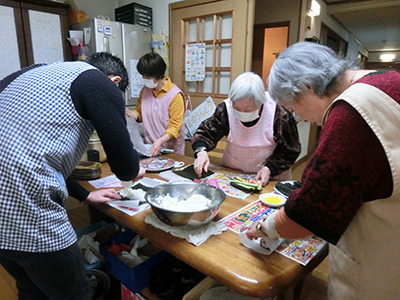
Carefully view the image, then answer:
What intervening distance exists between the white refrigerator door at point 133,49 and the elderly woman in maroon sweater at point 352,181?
9.06ft

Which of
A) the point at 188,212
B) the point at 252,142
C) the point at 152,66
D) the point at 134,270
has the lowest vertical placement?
the point at 134,270

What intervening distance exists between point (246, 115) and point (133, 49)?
225 cm

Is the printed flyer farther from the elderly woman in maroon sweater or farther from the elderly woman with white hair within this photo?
the elderly woman in maroon sweater

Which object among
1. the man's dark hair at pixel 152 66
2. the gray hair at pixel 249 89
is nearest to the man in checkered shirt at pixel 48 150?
the gray hair at pixel 249 89

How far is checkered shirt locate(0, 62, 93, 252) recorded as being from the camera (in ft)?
2.57

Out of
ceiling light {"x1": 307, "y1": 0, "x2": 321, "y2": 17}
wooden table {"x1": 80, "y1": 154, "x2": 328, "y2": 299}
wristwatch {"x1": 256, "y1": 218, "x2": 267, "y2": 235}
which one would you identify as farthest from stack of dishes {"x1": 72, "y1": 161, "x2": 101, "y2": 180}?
ceiling light {"x1": 307, "y1": 0, "x2": 321, "y2": 17}

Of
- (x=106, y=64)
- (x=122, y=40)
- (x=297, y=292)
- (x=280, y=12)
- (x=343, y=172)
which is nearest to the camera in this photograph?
(x=343, y=172)

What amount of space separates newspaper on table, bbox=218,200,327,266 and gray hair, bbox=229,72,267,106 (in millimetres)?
590

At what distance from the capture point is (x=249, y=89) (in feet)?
4.85

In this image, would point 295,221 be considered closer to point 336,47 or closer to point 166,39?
point 166,39

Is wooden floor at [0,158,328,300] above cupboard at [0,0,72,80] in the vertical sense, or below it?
below

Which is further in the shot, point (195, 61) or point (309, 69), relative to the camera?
point (195, 61)

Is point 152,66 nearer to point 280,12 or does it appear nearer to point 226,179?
point 226,179

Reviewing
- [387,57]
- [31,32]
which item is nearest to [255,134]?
[31,32]
